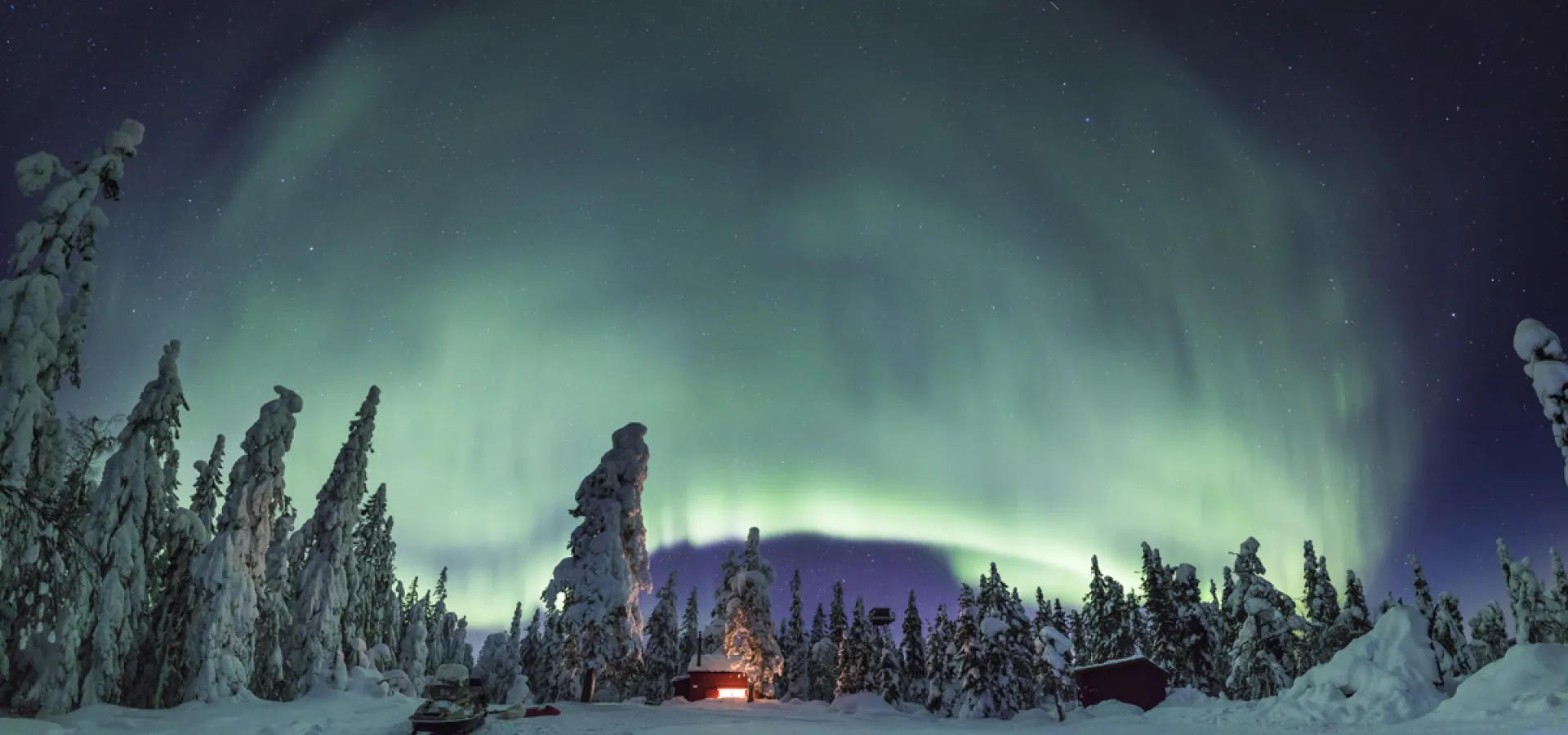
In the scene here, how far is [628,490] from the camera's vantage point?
37.3 meters

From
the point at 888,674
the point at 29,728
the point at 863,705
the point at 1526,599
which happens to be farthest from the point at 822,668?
the point at 29,728

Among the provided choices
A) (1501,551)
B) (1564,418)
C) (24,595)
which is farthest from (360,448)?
(1501,551)

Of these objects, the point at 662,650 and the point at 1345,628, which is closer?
the point at 1345,628

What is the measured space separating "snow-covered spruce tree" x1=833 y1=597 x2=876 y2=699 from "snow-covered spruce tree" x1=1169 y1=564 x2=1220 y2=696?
79.2 ft

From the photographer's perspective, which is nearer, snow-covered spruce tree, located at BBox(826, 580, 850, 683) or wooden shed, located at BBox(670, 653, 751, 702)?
wooden shed, located at BBox(670, 653, 751, 702)

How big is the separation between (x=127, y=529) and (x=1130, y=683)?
48911mm

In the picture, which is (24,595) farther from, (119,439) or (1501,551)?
(1501,551)

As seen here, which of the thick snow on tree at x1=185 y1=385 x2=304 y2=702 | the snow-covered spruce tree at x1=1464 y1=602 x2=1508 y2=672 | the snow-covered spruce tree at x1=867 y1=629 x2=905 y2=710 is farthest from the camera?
the snow-covered spruce tree at x1=1464 y1=602 x2=1508 y2=672

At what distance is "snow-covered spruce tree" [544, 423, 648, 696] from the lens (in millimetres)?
33719

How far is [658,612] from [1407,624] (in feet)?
209

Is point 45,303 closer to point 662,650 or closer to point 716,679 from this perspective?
point 716,679

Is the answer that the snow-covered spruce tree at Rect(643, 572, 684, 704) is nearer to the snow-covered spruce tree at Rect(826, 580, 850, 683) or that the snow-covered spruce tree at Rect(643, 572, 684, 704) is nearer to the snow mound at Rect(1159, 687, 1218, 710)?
the snow-covered spruce tree at Rect(826, 580, 850, 683)

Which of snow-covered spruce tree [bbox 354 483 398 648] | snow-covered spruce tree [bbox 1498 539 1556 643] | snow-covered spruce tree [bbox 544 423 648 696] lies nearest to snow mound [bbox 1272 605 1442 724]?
snow-covered spruce tree [bbox 544 423 648 696]

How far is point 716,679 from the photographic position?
51.5 metres
